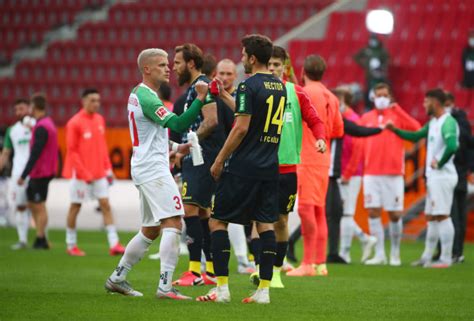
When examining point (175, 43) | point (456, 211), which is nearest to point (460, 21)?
point (175, 43)

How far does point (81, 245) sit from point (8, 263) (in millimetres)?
3994

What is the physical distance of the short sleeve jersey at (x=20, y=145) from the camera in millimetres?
15602

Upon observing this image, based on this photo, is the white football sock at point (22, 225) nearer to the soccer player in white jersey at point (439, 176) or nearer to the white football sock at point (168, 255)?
the soccer player in white jersey at point (439, 176)

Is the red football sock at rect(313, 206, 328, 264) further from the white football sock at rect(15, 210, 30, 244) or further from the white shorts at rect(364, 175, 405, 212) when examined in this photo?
the white football sock at rect(15, 210, 30, 244)

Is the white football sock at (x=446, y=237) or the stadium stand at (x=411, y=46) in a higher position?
the stadium stand at (x=411, y=46)

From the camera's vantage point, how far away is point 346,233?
13.3m

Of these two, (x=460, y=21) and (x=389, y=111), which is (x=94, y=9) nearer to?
(x=460, y=21)

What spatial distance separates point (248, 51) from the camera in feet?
25.4

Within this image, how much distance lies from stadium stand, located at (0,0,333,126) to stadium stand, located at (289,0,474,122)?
5.60ft

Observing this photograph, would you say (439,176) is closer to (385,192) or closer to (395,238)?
(385,192)


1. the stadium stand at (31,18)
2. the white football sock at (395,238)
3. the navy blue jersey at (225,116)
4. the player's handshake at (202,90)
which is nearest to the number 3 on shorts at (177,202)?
the player's handshake at (202,90)

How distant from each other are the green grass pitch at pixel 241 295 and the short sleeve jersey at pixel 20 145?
3.02 m

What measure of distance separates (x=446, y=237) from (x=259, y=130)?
540cm

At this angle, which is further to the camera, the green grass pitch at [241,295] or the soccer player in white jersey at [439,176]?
the soccer player in white jersey at [439,176]
